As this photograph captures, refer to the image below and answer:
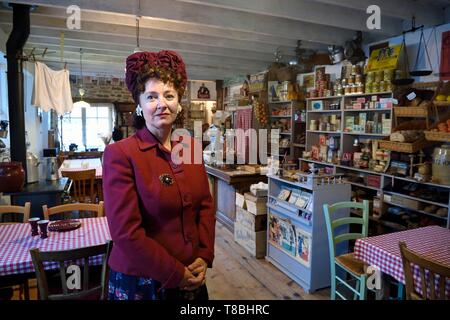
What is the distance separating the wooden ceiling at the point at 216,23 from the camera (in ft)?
10.3

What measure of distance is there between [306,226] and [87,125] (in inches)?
307

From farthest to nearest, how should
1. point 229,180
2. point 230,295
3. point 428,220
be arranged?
point 229,180
point 428,220
point 230,295

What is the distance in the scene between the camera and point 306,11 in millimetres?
3318

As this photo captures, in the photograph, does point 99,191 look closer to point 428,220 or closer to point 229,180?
point 229,180

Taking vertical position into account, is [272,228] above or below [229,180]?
below

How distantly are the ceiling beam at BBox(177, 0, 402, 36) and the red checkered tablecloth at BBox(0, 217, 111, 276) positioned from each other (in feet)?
6.92

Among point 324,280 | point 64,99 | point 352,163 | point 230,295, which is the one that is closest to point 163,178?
point 230,295

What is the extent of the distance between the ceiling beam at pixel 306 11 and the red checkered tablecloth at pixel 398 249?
7.43 ft

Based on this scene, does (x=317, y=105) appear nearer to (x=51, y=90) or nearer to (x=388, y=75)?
(x=388, y=75)

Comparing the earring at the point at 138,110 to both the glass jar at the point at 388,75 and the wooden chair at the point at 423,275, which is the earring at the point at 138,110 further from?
the glass jar at the point at 388,75

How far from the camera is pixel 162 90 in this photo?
134cm

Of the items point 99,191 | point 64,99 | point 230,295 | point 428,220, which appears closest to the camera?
point 230,295

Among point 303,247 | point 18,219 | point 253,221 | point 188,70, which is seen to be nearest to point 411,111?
point 303,247
